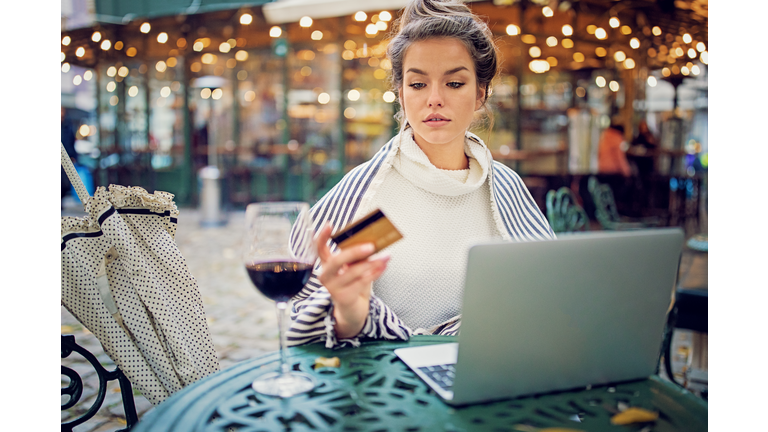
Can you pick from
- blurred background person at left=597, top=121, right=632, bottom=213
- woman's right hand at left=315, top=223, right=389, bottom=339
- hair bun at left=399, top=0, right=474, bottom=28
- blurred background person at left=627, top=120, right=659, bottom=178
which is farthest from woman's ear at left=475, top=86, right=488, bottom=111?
blurred background person at left=627, top=120, right=659, bottom=178

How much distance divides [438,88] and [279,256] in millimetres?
905

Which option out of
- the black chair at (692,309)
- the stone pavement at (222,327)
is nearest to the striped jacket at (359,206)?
the black chair at (692,309)

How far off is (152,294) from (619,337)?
1106mm

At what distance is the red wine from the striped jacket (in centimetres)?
28

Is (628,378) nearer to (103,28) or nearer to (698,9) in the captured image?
(698,9)

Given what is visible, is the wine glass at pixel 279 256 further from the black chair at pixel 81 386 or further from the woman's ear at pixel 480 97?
the woman's ear at pixel 480 97

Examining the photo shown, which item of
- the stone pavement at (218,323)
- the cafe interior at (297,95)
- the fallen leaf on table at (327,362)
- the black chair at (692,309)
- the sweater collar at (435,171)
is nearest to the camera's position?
the fallen leaf on table at (327,362)

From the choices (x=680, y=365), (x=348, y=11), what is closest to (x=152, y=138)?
(x=348, y=11)

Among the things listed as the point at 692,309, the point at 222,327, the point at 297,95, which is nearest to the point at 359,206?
the point at 692,309

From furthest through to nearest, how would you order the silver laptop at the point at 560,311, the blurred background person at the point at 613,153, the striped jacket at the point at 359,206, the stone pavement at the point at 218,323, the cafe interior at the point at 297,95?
the cafe interior at the point at 297,95, the blurred background person at the point at 613,153, the stone pavement at the point at 218,323, the striped jacket at the point at 359,206, the silver laptop at the point at 560,311

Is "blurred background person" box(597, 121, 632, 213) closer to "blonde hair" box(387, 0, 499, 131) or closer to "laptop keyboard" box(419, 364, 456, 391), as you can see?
"blonde hair" box(387, 0, 499, 131)

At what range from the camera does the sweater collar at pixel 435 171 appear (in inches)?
69.2

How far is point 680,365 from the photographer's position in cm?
328

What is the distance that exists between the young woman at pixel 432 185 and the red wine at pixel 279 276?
581 mm
